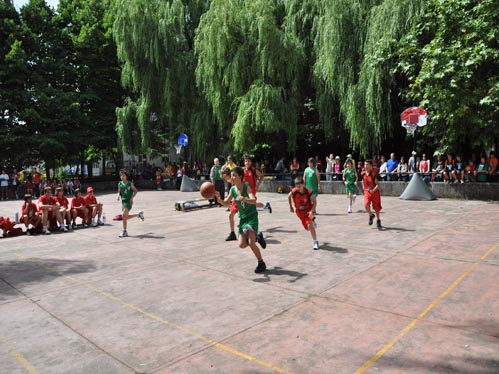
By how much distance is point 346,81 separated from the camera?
762 inches

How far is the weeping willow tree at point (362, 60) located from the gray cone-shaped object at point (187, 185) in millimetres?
9630

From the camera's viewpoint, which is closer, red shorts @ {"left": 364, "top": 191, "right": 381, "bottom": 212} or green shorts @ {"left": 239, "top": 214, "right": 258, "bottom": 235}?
green shorts @ {"left": 239, "top": 214, "right": 258, "bottom": 235}

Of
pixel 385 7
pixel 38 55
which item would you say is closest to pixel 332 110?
pixel 385 7

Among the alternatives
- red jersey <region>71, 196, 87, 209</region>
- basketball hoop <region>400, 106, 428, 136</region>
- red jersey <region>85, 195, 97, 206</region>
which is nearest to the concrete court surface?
red jersey <region>71, 196, 87, 209</region>

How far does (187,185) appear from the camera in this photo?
24719 millimetres

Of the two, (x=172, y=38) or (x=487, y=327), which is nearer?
(x=487, y=327)

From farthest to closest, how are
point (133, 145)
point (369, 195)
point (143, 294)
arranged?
point (133, 145) < point (369, 195) < point (143, 294)

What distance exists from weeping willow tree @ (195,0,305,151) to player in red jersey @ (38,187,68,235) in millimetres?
10726

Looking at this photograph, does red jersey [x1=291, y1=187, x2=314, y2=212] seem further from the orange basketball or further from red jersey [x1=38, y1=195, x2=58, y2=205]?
red jersey [x1=38, y1=195, x2=58, y2=205]

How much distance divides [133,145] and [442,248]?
23.3m

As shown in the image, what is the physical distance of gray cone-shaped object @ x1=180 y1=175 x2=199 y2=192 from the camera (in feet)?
80.7

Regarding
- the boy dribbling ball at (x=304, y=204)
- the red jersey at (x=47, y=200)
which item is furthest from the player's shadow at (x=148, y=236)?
the boy dribbling ball at (x=304, y=204)

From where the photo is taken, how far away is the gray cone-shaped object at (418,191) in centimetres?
1577

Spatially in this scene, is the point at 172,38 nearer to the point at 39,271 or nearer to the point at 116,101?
the point at 116,101
